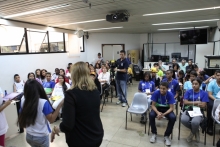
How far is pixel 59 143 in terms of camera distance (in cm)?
296

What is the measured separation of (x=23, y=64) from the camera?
5699 mm

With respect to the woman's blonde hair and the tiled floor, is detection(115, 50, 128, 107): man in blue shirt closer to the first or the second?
the tiled floor

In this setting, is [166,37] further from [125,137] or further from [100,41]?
[125,137]

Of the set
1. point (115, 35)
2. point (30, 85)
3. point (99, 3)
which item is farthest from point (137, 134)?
point (115, 35)

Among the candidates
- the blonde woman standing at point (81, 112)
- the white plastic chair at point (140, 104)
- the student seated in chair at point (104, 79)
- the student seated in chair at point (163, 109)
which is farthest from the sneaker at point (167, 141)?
the student seated in chair at point (104, 79)

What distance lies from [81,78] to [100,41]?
874 centimetres

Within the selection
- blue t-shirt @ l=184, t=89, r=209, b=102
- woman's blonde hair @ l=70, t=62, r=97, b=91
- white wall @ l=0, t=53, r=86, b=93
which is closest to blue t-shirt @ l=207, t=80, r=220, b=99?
blue t-shirt @ l=184, t=89, r=209, b=102

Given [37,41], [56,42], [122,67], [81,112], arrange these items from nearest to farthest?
[81,112] < [122,67] < [37,41] < [56,42]

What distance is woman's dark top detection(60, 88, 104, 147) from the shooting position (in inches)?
A: 48.7

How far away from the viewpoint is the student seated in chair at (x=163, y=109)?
2.87 meters

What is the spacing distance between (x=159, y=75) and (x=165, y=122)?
2.51 metres

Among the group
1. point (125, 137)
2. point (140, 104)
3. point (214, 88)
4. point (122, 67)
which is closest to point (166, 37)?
point (122, 67)

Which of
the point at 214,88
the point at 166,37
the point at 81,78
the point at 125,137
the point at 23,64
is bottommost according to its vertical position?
the point at 125,137

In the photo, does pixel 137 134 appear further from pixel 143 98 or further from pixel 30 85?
pixel 30 85
